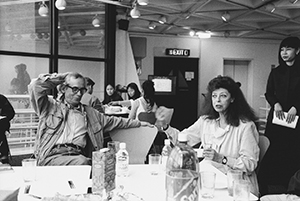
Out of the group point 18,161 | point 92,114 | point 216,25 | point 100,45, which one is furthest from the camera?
point 216,25

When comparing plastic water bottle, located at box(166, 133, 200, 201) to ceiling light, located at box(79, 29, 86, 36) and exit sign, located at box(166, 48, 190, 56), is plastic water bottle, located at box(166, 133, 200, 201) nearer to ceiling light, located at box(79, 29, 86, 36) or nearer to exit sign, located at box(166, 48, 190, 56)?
ceiling light, located at box(79, 29, 86, 36)

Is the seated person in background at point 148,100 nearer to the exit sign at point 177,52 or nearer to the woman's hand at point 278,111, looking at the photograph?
the woman's hand at point 278,111

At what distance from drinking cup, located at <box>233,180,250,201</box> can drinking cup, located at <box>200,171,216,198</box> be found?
106mm

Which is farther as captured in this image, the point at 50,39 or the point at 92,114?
the point at 50,39

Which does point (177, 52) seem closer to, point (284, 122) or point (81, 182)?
point (284, 122)

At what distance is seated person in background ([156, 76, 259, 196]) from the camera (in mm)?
2270

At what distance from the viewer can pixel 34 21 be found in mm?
6836

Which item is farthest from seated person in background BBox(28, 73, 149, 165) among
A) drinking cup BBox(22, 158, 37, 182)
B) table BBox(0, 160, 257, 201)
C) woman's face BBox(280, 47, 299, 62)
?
woman's face BBox(280, 47, 299, 62)

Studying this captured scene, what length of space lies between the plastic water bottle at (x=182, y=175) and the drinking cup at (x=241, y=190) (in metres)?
0.20

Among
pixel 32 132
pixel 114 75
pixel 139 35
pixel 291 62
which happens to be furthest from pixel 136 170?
pixel 139 35

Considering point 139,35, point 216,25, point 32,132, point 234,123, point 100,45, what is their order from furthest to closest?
point 139,35 < point 216,25 < point 100,45 < point 32,132 < point 234,123

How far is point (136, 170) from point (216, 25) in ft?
27.2

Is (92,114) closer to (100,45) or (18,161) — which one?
(18,161)

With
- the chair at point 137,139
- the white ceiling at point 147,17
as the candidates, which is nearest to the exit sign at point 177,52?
the white ceiling at point 147,17
